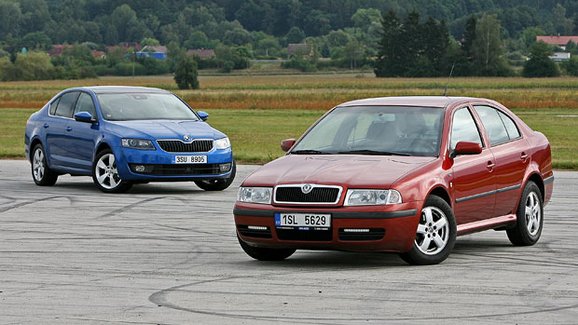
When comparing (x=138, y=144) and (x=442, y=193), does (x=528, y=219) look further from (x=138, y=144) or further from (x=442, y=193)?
(x=138, y=144)

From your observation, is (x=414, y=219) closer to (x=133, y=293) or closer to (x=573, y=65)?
(x=133, y=293)

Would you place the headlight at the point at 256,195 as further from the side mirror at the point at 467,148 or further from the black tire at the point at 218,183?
the black tire at the point at 218,183

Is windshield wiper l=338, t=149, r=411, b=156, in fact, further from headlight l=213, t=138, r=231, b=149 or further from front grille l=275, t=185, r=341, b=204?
headlight l=213, t=138, r=231, b=149

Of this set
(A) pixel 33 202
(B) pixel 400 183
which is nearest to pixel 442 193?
(B) pixel 400 183

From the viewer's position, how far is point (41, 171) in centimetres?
2070

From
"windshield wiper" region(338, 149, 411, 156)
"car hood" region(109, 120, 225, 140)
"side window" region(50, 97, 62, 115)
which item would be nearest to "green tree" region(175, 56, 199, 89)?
"side window" region(50, 97, 62, 115)

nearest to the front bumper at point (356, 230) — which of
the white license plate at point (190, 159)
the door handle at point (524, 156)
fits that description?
the door handle at point (524, 156)

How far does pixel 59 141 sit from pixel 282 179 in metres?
9.99

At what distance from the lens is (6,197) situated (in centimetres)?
1827

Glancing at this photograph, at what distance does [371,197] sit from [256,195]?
38.4 inches

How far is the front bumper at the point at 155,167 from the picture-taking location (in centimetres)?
1873

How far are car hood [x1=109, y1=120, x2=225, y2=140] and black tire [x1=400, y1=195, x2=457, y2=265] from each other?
321 inches

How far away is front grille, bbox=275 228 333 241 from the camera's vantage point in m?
10.7

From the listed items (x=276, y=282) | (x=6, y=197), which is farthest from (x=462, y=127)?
(x=6, y=197)
